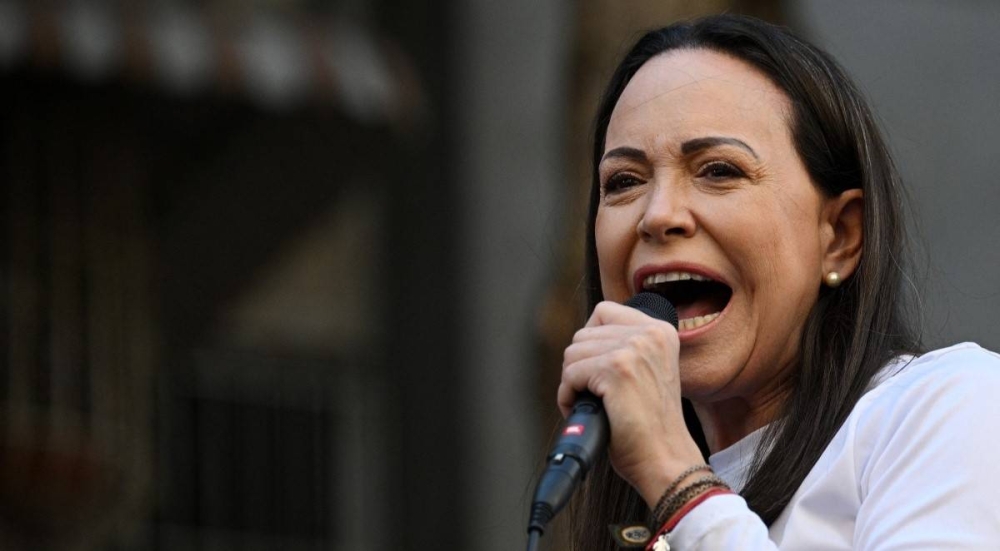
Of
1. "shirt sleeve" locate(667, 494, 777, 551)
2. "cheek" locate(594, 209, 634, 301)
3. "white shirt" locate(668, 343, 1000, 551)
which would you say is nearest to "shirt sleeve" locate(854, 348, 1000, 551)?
"white shirt" locate(668, 343, 1000, 551)

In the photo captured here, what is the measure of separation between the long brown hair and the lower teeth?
0.60ft

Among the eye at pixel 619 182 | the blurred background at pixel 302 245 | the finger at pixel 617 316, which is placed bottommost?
the blurred background at pixel 302 245

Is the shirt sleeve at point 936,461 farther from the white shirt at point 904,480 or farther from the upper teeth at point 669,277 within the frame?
the upper teeth at point 669,277

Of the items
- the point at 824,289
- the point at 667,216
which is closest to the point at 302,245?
the point at 824,289

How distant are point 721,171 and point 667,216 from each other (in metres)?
0.13

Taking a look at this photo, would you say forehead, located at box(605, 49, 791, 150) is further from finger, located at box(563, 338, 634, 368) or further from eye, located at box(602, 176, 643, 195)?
finger, located at box(563, 338, 634, 368)

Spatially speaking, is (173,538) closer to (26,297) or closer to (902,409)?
(26,297)

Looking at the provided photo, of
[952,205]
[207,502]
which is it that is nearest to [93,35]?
[207,502]

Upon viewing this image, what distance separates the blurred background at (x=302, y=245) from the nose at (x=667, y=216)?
6.46 meters

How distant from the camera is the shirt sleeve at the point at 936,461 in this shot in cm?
300

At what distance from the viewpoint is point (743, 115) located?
3684 millimetres

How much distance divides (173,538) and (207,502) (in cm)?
31

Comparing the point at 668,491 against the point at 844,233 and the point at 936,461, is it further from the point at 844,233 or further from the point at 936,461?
the point at 844,233

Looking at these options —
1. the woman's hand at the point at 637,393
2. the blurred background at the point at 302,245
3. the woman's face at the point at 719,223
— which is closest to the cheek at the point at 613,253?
the woman's face at the point at 719,223
